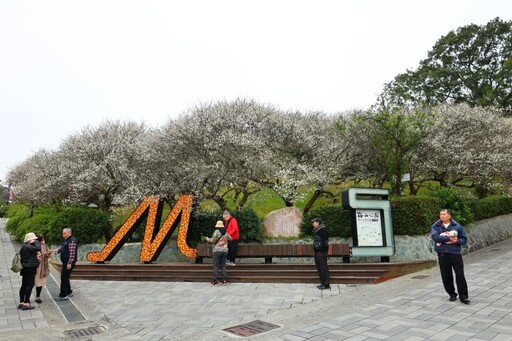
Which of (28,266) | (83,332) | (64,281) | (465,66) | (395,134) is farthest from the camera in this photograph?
(465,66)

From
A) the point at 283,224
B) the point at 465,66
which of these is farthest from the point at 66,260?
the point at 465,66

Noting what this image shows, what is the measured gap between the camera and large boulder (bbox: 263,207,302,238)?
1427 centimetres

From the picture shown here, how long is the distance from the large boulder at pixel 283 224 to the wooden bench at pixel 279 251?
195cm

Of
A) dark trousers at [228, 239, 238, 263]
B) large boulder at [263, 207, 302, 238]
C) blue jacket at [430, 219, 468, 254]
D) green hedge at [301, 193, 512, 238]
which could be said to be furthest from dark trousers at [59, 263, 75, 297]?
blue jacket at [430, 219, 468, 254]

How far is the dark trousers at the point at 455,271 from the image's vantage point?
290 inches

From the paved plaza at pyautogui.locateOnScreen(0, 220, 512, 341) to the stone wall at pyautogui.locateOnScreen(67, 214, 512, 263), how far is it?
1.15 metres

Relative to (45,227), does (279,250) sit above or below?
below

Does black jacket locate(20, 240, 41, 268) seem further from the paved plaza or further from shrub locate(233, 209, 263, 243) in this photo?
shrub locate(233, 209, 263, 243)

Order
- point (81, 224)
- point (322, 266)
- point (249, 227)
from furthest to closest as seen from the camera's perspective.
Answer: point (81, 224)
point (249, 227)
point (322, 266)

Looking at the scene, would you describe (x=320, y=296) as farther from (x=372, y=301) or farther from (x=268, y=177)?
(x=268, y=177)

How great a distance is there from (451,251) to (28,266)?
32.0 feet

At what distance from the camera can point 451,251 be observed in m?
7.44

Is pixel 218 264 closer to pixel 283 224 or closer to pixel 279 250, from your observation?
pixel 279 250

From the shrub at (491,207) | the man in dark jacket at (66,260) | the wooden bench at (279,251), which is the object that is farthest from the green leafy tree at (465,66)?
the man in dark jacket at (66,260)
